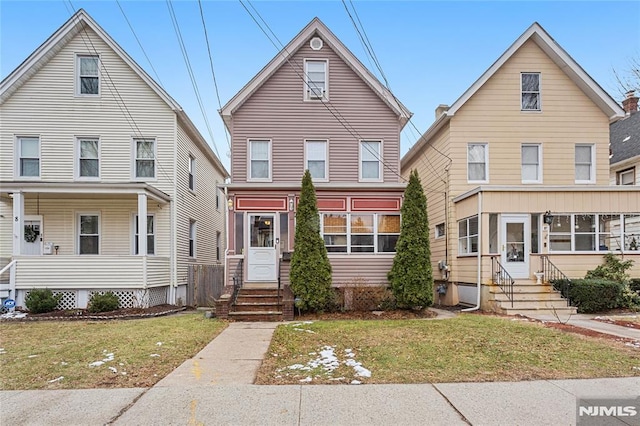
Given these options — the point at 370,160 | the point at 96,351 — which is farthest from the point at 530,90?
the point at 96,351

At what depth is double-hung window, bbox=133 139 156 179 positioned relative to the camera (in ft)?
45.6

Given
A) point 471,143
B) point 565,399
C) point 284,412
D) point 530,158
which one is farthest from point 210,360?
point 530,158

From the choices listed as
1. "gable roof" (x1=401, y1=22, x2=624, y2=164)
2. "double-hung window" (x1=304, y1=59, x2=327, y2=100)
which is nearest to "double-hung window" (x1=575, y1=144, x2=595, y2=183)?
"gable roof" (x1=401, y1=22, x2=624, y2=164)

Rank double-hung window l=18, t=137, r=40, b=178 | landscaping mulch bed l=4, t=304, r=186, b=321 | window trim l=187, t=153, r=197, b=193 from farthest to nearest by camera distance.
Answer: window trim l=187, t=153, r=197, b=193 → double-hung window l=18, t=137, r=40, b=178 → landscaping mulch bed l=4, t=304, r=186, b=321

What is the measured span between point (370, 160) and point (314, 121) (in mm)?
2327

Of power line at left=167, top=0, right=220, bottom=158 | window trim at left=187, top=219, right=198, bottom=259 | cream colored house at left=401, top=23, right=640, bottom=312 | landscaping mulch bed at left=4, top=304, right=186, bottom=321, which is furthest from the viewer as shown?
window trim at left=187, top=219, right=198, bottom=259

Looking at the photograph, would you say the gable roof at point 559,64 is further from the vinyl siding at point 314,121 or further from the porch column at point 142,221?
the porch column at point 142,221

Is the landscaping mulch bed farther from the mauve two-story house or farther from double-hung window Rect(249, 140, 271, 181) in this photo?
double-hung window Rect(249, 140, 271, 181)

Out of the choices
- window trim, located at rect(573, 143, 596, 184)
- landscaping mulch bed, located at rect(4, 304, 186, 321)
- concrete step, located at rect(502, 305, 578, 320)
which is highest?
window trim, located at rect(573, 143, 596, 184)

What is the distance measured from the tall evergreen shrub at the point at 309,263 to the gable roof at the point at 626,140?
14.3 meters

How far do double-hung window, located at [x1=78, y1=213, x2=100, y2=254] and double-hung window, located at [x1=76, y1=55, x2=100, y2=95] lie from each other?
4387 mm

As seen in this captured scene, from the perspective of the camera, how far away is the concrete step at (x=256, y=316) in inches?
404

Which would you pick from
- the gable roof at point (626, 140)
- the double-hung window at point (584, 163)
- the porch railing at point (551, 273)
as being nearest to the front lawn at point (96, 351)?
the porch railing at point (551, 273)

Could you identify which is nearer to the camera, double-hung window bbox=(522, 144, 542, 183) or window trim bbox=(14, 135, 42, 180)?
window trim bbox=(14, 135, 42, 180)
